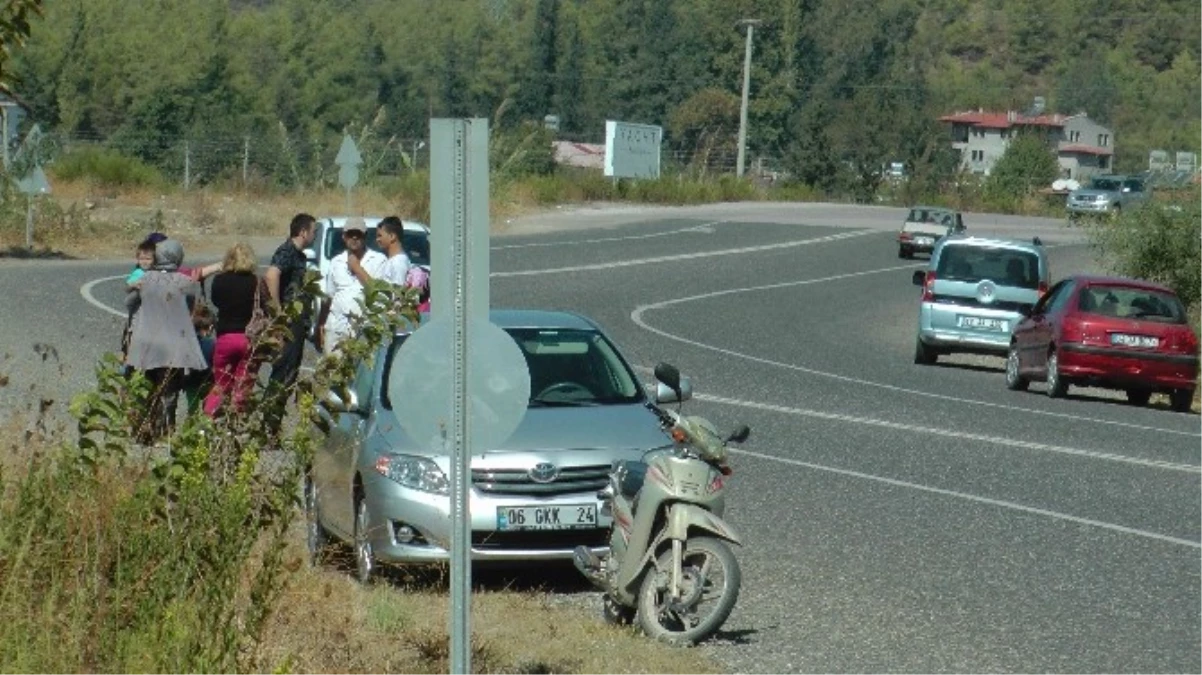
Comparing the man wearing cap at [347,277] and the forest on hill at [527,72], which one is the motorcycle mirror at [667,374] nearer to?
the man wearing cap at [347,277]

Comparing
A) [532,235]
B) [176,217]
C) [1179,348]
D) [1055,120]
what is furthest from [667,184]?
[1055,120]

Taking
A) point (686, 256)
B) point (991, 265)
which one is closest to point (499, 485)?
point (991, 265)

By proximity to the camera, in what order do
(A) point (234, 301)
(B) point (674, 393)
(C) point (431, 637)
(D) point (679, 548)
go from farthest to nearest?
(A) point (234, 301) < (B) point (674, 393) < (D) point (679, 548) < (C) point (431, 637)

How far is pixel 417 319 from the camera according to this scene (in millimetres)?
8812

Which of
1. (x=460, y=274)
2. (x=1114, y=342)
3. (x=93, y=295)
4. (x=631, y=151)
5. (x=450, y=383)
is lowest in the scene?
(x=631, y=151)

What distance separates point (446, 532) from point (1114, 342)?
52.3 ft

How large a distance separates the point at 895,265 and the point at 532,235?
29.9 ft

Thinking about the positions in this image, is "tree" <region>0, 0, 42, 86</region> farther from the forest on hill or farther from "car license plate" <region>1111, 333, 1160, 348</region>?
the forest on hill

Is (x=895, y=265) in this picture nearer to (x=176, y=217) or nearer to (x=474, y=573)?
(x=176, y=217)

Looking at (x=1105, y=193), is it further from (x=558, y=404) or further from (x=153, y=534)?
(x=153, y=534)

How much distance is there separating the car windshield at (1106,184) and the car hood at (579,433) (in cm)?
7491

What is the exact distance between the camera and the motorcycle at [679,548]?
32.5ft

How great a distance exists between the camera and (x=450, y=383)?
669cm

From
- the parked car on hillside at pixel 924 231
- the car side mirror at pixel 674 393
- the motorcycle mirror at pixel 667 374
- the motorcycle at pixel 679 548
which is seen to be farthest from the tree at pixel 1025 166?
the motorcycle at pixel 679 548
